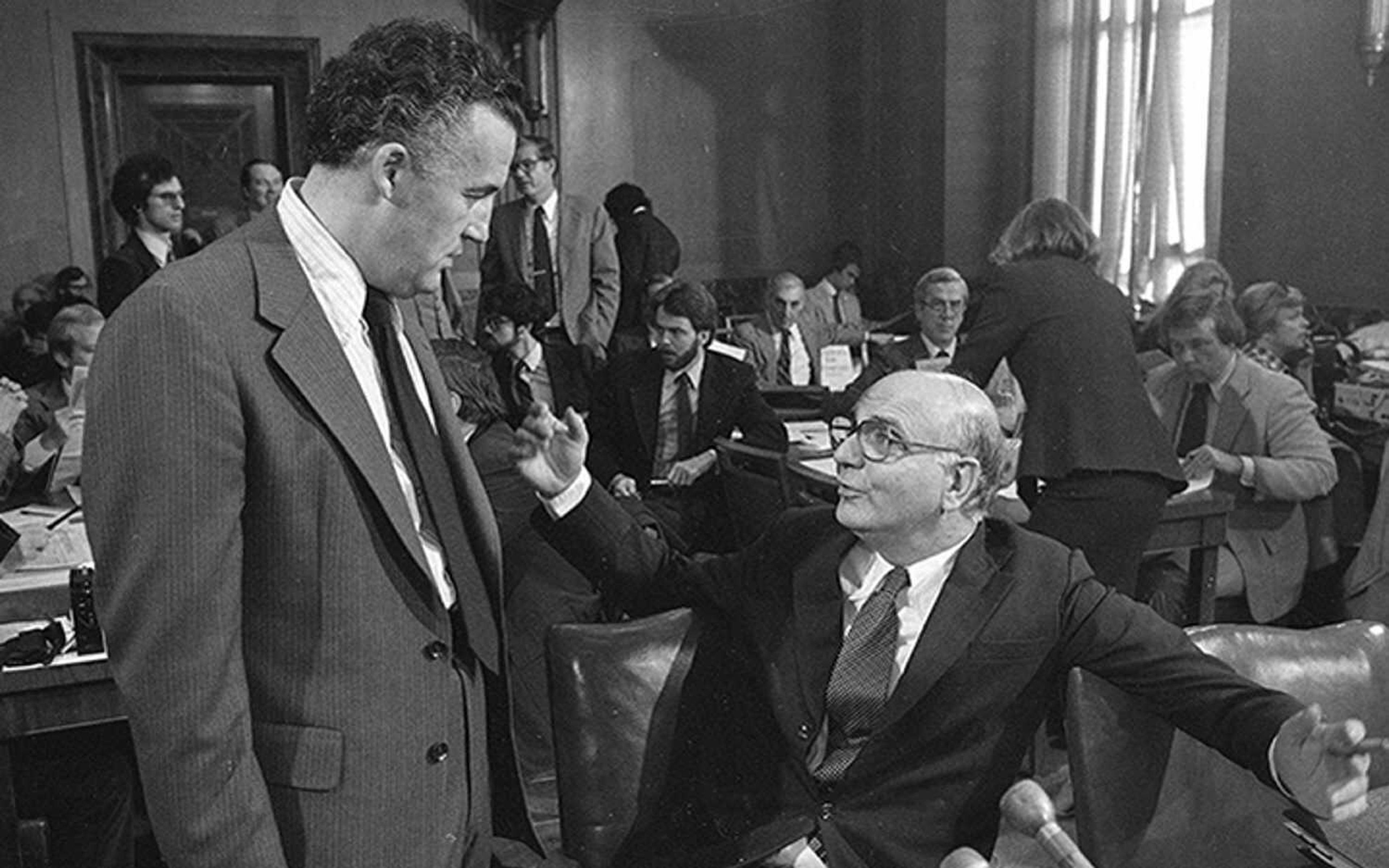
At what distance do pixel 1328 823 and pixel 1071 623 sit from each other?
394mm

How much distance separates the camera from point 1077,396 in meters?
2.90

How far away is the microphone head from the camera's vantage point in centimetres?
104

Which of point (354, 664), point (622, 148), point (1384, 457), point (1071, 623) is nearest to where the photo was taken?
point (354, 664)

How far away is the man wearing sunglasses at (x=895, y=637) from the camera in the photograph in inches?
68.9

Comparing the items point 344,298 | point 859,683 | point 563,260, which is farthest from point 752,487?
point 563,260

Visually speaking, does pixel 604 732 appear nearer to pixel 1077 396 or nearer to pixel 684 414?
pixel 1077 396

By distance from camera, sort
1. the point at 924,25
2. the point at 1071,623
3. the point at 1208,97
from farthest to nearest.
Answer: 1. the point at 924,25
2. the point at 1208,97
3. the point at 1071,623

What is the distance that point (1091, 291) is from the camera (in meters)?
2.94

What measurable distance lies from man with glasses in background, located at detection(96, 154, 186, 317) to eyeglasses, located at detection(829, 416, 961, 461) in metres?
2.99

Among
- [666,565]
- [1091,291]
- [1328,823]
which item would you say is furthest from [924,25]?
[1328,823]

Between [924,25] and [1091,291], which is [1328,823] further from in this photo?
[924,25]

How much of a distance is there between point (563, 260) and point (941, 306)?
182 cm

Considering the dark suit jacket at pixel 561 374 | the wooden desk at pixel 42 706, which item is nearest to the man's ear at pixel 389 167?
the wooden desk at pixel 42 706

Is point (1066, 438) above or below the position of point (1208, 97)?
below
